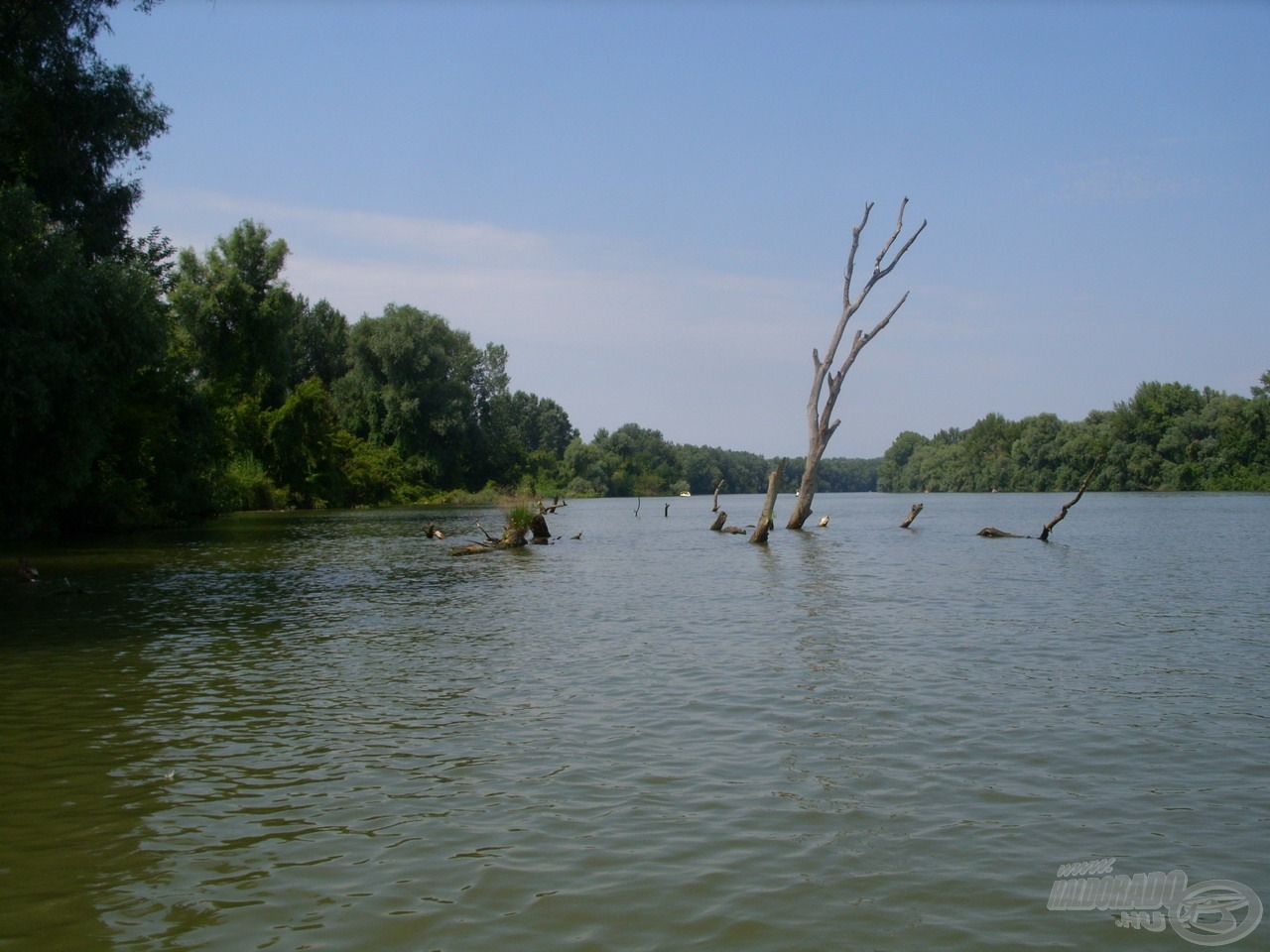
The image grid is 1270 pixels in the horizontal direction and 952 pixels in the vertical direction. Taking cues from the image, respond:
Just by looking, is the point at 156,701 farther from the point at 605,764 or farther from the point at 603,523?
the point at 603,523

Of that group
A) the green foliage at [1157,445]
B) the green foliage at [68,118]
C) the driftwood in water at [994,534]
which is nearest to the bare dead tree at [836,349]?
the driftwood in water at [994,534]

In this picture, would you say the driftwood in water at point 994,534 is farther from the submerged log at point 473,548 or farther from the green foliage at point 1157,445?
the green foliage at point 1157,445

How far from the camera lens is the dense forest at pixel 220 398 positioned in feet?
87.6

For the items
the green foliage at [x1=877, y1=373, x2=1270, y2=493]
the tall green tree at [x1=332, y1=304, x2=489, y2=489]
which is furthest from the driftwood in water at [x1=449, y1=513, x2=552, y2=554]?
the green foliage at [x1=877, y1=373, x2=1270, y2=493]

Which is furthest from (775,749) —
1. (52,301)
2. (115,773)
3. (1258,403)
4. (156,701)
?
(1258,403)

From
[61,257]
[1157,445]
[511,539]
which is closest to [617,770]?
[61,257]

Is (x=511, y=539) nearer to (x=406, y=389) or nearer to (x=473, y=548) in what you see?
(x=473, y=548)

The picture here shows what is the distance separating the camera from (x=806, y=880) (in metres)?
6.14

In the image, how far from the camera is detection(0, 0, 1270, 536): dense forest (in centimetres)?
2669

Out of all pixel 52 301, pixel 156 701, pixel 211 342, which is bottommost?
pixel 156 701

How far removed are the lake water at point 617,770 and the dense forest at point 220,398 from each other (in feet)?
37.6

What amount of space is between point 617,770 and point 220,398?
49.6m

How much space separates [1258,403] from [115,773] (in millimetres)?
111477

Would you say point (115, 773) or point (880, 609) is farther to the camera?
point (880, 609)
